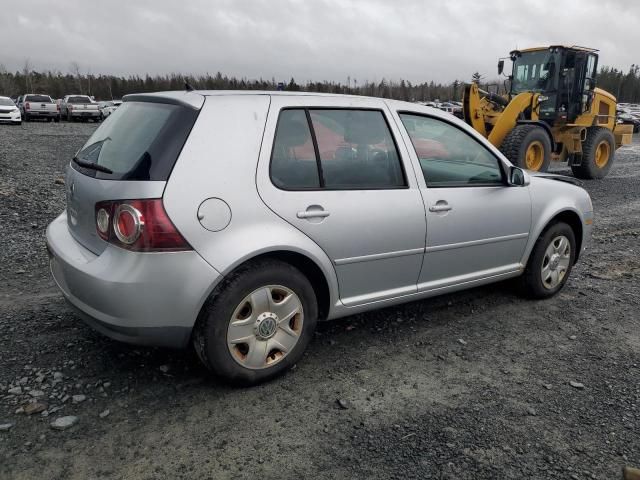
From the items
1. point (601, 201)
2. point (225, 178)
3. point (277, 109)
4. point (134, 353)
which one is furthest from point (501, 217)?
point (601, 201)

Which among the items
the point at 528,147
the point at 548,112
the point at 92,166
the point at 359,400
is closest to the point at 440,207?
the point at 359,400

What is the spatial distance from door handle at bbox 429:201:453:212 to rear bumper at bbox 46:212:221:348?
1610 millimetres

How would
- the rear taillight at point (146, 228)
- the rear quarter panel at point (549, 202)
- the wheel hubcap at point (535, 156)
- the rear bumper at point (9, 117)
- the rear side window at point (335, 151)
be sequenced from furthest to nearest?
1. the rear bumper at point (9, 117)
2. the wheel hubcap at point (535, 156)
3. the rear quarter panel at point (549, 202)
4. the rear side window at point (335, 151)
5. the rear taillight at point (146, 228)

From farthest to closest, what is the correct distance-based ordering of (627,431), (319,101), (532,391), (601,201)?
(601,201) < (319,101) < (532,391) < (627,431)

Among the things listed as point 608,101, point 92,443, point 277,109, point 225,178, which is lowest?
point 92,443

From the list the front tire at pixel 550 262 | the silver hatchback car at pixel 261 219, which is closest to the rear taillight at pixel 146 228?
the silver hatchback car at pixel 261 219

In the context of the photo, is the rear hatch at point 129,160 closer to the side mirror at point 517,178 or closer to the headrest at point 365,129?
the headrest at point 365,129

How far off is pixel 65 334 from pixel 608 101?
14566mm

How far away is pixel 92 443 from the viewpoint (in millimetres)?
2600

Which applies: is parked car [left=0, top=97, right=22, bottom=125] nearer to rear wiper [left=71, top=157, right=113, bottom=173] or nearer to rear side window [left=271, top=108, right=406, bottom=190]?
rear wiper [left=71, top=157, right=113, bottom=173]

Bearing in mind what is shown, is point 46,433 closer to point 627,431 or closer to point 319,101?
point 319,101

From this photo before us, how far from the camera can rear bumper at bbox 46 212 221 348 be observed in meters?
2.71

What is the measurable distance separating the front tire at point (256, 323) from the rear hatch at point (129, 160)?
0.66m

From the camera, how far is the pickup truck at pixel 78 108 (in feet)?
103
